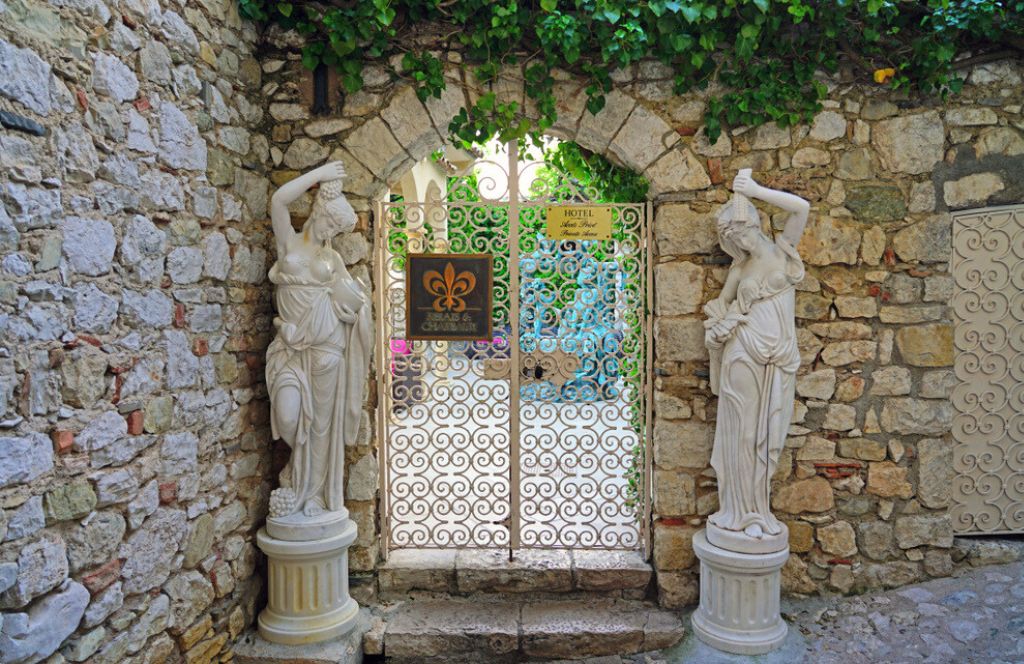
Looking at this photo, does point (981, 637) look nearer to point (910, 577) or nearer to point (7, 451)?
point (910, 577)

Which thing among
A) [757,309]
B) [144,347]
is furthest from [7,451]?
[757,309]

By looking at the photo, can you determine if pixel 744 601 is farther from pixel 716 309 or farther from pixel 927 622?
pixel 716 309

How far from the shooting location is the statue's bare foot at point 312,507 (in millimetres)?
3617

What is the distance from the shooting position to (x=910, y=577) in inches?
155

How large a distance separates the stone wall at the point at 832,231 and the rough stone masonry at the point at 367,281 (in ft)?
0.04

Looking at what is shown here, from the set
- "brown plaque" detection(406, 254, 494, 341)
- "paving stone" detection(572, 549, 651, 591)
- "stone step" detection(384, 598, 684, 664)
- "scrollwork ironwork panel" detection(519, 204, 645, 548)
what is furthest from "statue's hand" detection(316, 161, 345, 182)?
"paving stone" detection(572, 549, 651, 591)

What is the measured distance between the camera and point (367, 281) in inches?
153

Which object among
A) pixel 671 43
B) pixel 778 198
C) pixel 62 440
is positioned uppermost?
pixel 671 43

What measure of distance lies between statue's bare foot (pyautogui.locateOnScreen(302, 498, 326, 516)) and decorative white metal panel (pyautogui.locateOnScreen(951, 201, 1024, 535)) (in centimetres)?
346

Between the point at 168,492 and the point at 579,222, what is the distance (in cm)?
244

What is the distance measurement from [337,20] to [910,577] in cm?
425

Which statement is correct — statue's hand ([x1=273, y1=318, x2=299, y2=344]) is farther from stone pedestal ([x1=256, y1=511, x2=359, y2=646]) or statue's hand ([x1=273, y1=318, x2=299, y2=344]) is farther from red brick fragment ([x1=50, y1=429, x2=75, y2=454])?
red brick fragment ([x1=50, y1=429, x2=75, y2=454])

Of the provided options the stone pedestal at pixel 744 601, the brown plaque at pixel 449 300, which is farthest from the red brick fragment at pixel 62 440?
the stone pedestal at pixel 744 601

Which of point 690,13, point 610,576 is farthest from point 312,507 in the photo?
point 690,13
